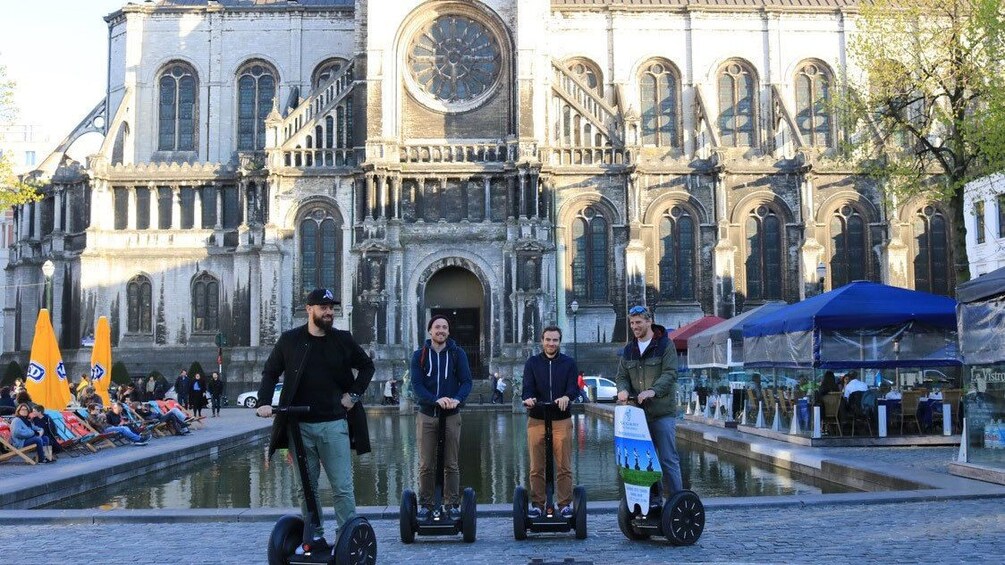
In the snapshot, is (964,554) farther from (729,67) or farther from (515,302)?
(729,67)

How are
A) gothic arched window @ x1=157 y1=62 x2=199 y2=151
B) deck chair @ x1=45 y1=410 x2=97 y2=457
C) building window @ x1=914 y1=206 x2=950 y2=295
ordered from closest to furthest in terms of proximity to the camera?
deck chair @ x1=45 y1=410 x2=97 y2=457, building window @ x1=914 y1=206 x2=950 y2=295, gothic arched window @ x1=157 y1=62 x2=199 y2=151

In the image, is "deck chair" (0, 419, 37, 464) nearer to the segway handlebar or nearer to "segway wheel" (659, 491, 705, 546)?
the segway handlebar

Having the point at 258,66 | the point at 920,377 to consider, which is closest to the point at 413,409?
the point at 920,377

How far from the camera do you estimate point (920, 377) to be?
21.4m

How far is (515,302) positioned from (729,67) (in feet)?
61.3

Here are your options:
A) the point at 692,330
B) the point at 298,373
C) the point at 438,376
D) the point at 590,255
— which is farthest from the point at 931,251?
the point at 298,373

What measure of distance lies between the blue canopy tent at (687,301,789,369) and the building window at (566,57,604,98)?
2497cm

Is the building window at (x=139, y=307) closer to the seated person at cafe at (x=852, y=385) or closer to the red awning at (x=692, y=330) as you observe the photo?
the red awning at (x=692, y=330)

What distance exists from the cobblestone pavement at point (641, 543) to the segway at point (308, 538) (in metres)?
1.13

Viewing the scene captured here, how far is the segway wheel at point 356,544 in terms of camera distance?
761cm

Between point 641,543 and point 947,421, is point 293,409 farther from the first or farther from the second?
point 947,421

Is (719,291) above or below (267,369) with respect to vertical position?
above

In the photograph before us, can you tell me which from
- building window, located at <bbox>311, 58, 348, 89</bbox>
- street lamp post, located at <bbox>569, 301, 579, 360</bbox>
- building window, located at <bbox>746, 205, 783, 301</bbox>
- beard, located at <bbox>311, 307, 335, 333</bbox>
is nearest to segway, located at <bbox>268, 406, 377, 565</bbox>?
beard, located at <bbox>311, 307, 335, 333</bbox>

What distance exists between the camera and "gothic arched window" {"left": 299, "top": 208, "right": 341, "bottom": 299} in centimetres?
4591
